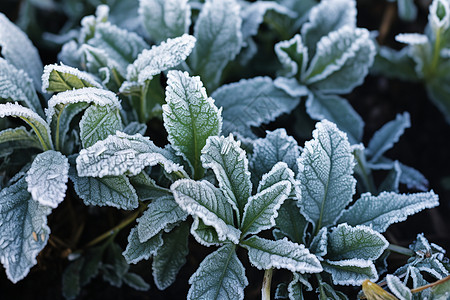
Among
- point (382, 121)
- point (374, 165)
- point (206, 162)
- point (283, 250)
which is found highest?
point (206, 162)

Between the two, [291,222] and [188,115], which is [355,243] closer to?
[291,222]

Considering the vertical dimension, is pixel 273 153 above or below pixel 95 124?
below

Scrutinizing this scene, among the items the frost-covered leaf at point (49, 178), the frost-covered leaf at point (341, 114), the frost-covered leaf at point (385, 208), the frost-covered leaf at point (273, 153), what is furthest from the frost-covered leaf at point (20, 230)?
the frost-covered leaf at point (341, 114)

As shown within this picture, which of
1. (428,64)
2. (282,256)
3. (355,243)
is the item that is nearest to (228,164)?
(282,256)

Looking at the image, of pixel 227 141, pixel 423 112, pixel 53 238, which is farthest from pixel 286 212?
pixel 423 112

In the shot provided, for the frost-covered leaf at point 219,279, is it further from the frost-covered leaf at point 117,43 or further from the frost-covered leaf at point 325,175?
the frost-covered leaf at point 117,43

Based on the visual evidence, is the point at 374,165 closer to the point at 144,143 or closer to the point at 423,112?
the point at 423,112
